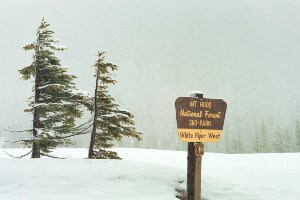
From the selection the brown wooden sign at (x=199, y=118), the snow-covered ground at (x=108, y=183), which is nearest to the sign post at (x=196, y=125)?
the brown wooden sign at (x=199, y=118)

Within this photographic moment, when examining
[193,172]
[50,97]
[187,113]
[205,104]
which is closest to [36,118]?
[50,97]

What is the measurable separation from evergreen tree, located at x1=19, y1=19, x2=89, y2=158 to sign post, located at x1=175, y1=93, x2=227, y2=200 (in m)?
8.57

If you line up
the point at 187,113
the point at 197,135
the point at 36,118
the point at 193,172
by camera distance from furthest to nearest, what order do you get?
the point at 36,118 → the point at 193,172 → the point at 197,135 → the point at 187,113

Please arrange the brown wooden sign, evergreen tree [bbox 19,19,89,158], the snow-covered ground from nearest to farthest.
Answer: the brown wooden sign
the snow-covered ground
evergreen tree [bbox 19,19,89,158]

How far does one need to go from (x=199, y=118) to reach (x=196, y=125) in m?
0.19

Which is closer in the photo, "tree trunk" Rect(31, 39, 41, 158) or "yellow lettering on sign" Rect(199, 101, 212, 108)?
"yellow lettering on sign" Rect(199, 101, 212, 108)

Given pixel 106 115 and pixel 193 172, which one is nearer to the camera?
pixel 193 172

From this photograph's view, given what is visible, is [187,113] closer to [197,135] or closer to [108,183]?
[197,135]

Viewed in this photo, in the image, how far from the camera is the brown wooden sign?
876cm

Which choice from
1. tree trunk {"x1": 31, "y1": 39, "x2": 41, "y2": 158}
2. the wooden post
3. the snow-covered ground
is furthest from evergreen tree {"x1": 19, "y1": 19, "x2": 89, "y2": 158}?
the wooden post

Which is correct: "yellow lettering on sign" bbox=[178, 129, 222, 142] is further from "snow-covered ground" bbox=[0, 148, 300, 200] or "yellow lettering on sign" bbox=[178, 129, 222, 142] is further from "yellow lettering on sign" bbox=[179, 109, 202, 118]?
"snow-covered ground" bbox=[0, 148, 300, 200]

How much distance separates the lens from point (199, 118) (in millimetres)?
8930

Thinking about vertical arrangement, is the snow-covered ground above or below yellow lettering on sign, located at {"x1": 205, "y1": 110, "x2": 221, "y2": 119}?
below

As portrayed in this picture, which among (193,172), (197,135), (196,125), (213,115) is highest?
(213,115)
